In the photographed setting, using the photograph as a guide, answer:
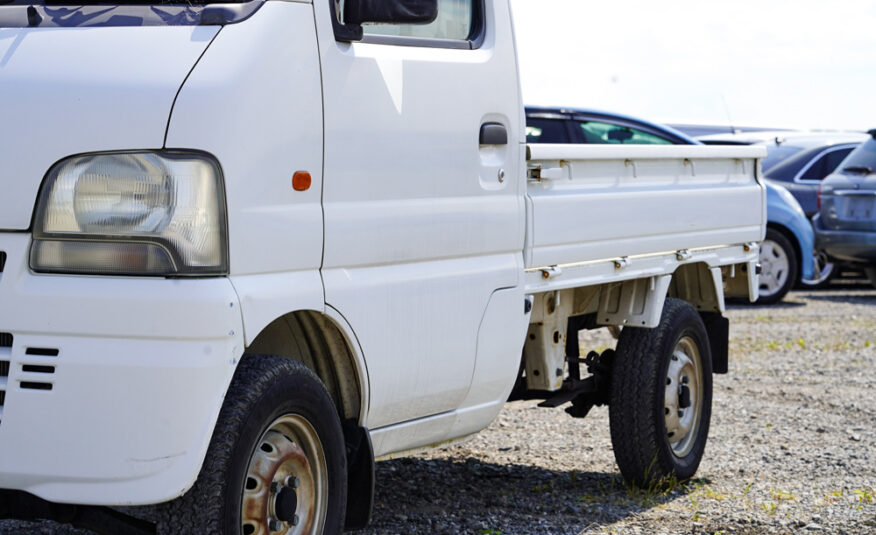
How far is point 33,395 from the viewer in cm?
313

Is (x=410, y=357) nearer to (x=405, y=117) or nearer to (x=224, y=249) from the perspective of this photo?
(x=405, y=117)

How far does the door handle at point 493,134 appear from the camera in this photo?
4.43 metres

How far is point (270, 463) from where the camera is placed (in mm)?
3592

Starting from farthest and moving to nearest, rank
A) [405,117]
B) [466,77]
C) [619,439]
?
[619,439] → [466,77] → [405,117]

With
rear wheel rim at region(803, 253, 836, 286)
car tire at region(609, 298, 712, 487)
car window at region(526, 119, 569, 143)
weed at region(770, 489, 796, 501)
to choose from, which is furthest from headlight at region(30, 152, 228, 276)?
rear wheel rim at region(803, 253, 836, 286)

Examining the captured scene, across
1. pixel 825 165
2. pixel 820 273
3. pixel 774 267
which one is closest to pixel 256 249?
pixel 774 267

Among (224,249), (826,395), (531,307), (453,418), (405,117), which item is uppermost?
(405,117)

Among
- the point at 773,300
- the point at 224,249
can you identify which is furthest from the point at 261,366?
the point at 773,300

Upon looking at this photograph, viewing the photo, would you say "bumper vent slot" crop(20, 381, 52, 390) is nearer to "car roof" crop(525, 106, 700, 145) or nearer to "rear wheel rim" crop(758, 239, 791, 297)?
"car roof" crop(525, 106, 700, 145)

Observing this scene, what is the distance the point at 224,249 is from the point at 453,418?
4.83 feet

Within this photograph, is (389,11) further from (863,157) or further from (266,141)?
(863,157)

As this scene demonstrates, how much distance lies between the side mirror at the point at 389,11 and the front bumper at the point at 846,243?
1074 cm

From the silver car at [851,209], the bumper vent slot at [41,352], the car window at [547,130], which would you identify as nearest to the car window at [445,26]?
the bumper vent slot at [41,352]

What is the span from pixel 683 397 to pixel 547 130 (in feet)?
18.0
